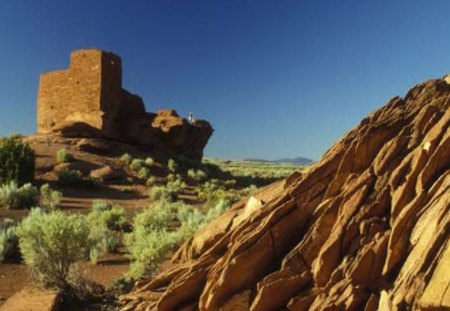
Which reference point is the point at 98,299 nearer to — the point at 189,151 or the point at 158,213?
the point at 158,213

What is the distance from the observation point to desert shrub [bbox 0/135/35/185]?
1014 inches

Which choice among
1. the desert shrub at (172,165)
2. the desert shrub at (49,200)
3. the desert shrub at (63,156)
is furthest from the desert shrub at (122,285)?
the desert shrub at (172,165)

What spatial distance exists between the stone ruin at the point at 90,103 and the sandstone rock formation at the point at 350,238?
2839 cm

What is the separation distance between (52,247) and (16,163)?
58.6ft

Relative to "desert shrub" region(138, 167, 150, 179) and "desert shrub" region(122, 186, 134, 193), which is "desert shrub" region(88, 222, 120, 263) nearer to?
"desert shrub" region(122, 186, 134, 193)

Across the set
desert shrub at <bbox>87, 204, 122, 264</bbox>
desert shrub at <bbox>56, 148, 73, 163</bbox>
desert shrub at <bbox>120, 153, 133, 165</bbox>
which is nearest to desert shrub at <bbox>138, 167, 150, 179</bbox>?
desert shrub at <bbox>120, 153, 133, 165</bbox>

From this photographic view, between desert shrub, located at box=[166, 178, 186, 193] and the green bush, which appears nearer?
desert shrub, located at box=[166, 178, 186, 193]

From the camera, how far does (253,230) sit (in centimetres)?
718

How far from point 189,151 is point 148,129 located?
15.9ft

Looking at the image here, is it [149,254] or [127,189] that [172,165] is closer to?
[127,189]

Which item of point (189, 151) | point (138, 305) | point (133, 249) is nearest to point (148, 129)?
point (189, 151)

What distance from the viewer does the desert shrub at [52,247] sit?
10266 mm

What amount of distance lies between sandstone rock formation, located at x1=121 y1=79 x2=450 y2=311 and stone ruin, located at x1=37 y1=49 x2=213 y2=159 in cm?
2839

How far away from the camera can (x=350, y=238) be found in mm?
6473
